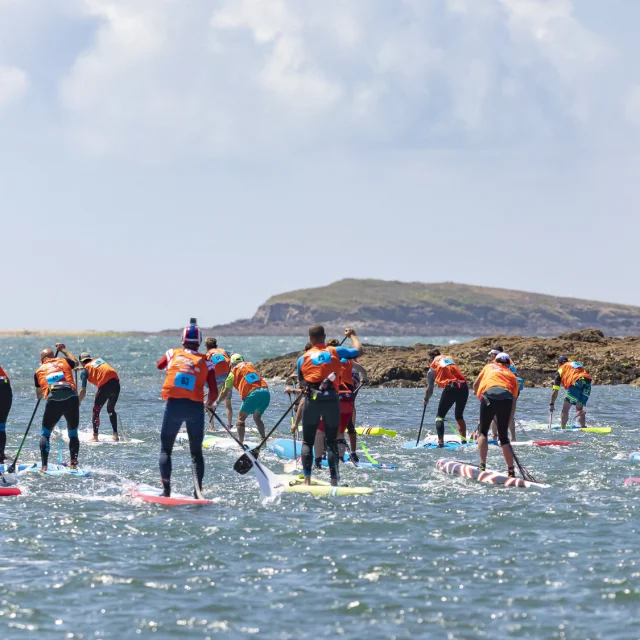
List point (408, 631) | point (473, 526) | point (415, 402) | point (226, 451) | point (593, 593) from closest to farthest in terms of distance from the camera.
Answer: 1. point (408, 631)
2. point (593, 593)
3. point (473, 526)
4. point (226, 451)
5. point (415, 402)

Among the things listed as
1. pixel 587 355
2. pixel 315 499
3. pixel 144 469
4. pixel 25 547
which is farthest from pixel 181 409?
pixel 587 355

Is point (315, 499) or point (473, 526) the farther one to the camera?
point (315, 499)

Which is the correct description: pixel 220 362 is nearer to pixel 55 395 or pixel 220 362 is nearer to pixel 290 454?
pixel 290 454

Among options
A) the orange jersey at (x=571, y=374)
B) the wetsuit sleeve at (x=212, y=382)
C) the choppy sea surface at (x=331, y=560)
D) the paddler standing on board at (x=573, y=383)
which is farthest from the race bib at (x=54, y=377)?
the orange jersey at (x=571, y=374)

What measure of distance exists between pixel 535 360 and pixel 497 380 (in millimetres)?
32584

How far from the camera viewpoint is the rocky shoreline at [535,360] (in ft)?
148

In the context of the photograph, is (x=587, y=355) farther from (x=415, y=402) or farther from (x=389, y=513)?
(x=389, y=513)

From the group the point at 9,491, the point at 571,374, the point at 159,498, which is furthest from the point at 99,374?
the point at 571,374

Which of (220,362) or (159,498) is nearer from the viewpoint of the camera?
(159,498)

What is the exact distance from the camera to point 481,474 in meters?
15.5

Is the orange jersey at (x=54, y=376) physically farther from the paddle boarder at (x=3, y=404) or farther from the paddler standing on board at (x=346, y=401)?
the paddler standing on board at (x=346, y=401)

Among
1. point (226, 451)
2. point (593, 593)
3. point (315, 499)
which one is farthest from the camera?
point (226, 451)

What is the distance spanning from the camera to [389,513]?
41.8 ft

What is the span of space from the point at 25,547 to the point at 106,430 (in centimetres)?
1391
